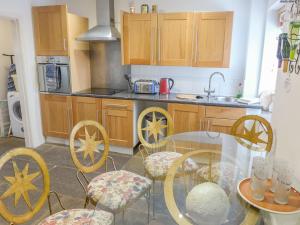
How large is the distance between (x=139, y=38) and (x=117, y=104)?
3.14 feet

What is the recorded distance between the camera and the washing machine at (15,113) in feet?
13.2

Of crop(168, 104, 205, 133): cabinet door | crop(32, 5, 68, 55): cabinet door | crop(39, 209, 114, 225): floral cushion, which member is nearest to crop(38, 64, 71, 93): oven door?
crop(32, 5, 68, 55): cabinet door

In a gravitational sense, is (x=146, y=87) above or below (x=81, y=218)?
above

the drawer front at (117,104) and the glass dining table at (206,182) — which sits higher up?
the drawer front at (117,104)

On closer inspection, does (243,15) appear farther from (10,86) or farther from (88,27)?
(10,86)

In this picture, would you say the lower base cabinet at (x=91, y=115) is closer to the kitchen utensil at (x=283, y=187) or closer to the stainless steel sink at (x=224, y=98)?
the stainless steel sink at (x=224, y=98)

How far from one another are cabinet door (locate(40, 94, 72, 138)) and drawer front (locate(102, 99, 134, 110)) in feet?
1.92

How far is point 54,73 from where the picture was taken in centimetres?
346

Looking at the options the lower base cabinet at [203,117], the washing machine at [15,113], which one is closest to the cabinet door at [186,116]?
the lower base cabinet at [203,117]

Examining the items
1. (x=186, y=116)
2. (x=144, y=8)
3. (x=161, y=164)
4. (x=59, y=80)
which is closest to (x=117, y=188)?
(x=161, y=164)

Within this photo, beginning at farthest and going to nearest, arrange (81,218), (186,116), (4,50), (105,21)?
1. (4,50)
2. (105,21)
3. (186,116)
4. (81,218)

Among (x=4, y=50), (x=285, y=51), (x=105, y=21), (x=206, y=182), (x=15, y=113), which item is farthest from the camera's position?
(x=4, y=50)

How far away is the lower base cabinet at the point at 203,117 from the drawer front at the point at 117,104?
1.80 ft

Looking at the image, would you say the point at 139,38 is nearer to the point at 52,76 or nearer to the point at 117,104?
the point at 117,104
